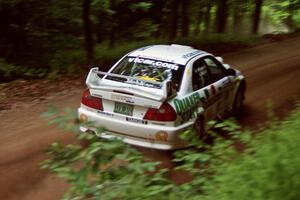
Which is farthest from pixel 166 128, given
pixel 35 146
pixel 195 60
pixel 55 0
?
pixel 55 0

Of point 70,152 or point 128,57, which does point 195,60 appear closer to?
point 128,57

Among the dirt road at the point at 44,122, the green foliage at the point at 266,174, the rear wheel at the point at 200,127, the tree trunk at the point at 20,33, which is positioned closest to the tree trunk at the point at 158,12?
the dirt road at the point at 44,122

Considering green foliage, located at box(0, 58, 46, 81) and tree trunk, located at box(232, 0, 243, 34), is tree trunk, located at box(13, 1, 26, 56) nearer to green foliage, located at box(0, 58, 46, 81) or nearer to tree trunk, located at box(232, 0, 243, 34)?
green foliage, located at box(0, 58, 46, 81)

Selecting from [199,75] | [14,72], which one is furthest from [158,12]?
[199,75]

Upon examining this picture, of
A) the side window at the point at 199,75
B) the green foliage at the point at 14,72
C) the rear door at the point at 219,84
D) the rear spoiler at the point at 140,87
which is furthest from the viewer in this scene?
the green foliage at the point at 14,72

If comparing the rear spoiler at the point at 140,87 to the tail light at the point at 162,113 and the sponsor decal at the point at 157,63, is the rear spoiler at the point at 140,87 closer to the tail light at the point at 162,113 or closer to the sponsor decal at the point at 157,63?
the tail light at the point at 162,113

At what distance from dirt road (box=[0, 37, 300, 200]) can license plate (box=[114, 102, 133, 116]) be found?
0.63 meters

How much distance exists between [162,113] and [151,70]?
102 cm

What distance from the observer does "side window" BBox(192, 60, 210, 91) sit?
27.3 ft

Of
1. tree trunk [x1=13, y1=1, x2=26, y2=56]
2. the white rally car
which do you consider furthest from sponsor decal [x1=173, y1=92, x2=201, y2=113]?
tree trunk [x1=13, y1=1, x2=26, y2=56]

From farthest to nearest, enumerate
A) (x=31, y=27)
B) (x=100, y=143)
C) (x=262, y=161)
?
(x=31, y=27) < (x=100, y=143) < (x=262, y=161)

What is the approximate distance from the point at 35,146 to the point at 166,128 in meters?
2.63

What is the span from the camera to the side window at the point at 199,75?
27.3ft

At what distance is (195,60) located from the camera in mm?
8578
